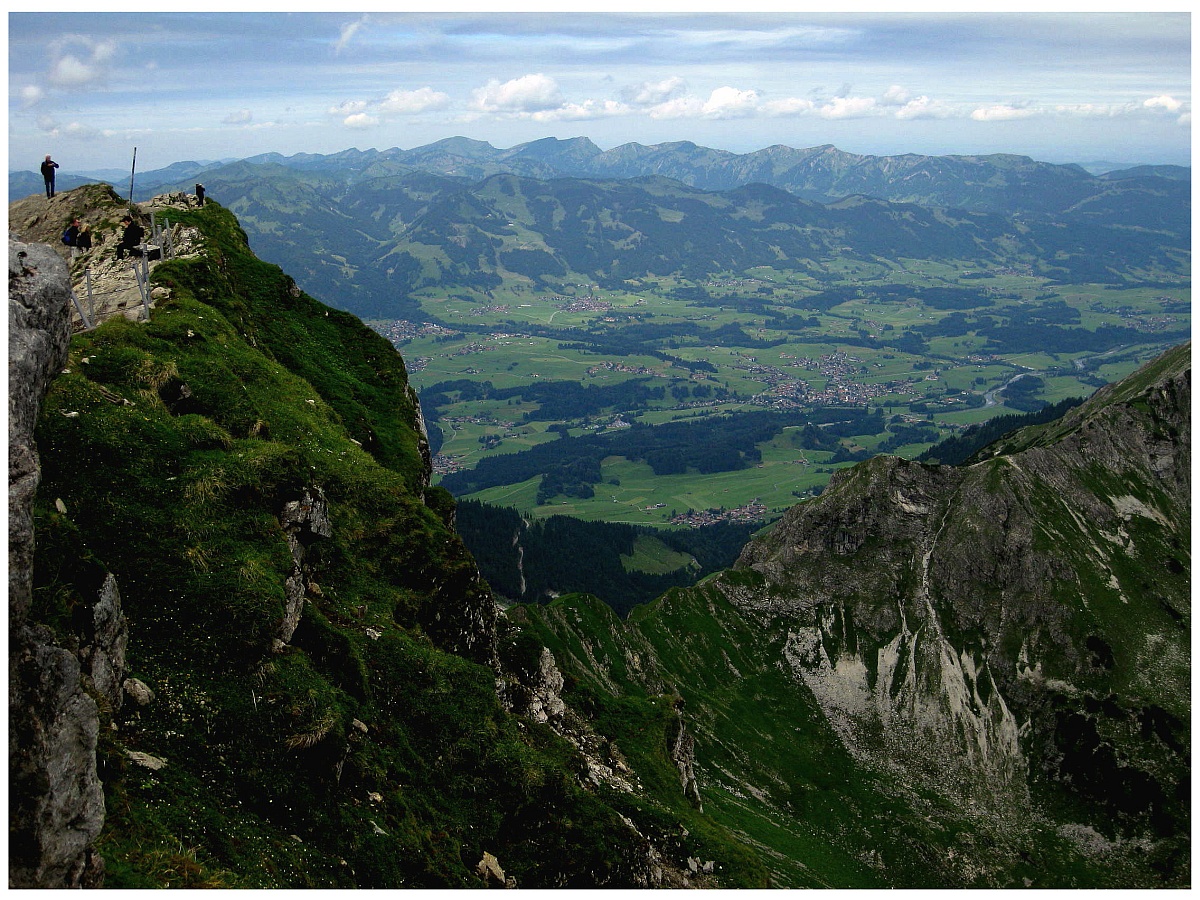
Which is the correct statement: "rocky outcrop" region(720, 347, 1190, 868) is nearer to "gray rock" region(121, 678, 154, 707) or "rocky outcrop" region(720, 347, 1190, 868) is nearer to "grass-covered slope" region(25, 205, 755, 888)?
"grass-covered slope" region(25, 205, 755, 888)

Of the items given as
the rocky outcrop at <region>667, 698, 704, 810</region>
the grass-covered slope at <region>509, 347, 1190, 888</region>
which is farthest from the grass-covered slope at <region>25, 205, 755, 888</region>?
the grass-covered slope at <region>509, 347, 1190, 888</region>

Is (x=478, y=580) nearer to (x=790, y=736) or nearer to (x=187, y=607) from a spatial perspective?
(x=187, y=607)

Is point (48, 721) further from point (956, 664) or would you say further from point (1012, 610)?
point (1012, 610)

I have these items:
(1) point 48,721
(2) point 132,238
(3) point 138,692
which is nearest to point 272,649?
(3) point 138,692

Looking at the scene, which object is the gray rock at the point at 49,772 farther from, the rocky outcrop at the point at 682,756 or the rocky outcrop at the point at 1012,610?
the rocky outcrop at the point at 1012,610

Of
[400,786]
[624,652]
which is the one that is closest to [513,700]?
[400,786]

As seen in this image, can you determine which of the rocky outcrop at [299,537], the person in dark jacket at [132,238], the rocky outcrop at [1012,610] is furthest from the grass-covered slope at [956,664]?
the person in dark jacket at [132,238]

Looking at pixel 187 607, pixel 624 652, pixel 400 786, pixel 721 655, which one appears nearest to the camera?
pixel 187 607
